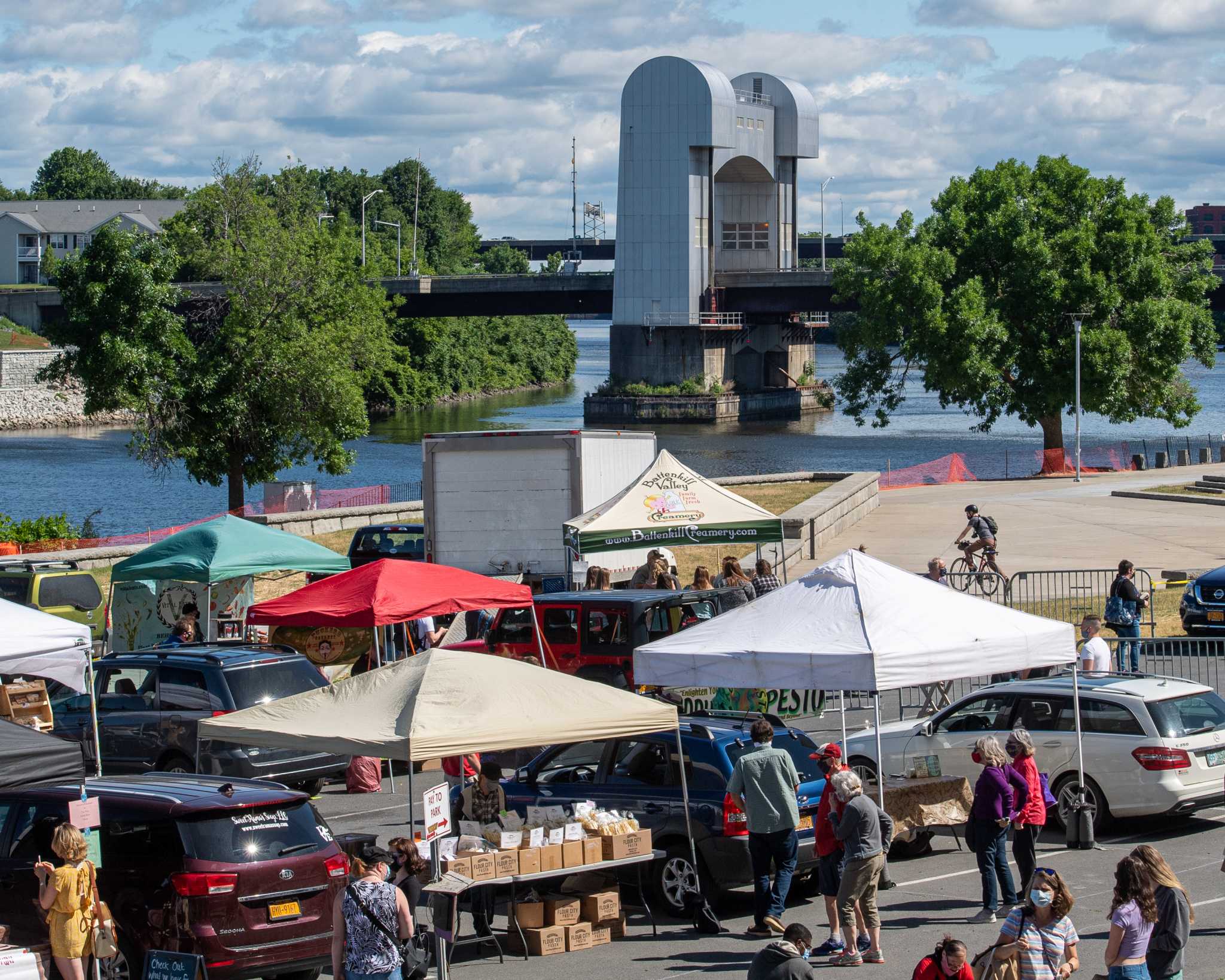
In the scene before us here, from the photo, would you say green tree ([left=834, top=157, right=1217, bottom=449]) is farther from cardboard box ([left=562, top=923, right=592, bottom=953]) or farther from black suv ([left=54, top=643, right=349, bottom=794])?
cardboard box ([left=562, top=923, right=592, bottom=953])

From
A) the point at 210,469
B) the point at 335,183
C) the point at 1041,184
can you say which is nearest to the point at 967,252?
the point at 1041,184

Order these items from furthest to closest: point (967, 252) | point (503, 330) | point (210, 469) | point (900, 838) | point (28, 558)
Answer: point (503, 330), point (967, 252), point (210, 469), point (28, 558), point (900, 838)

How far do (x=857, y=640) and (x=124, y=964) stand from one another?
6324 mm

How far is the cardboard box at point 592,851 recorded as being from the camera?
1191 centimetres

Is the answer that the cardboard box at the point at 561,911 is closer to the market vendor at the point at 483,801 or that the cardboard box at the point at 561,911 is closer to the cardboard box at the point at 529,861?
the cardboard box at the point at 529,861

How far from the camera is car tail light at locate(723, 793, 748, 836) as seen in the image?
1239 cm

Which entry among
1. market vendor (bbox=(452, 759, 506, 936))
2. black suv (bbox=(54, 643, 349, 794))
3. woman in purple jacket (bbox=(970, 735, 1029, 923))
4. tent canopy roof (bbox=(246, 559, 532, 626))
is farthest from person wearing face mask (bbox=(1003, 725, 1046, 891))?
tent canopy roof (bbox=(246, 559, 532, 626))

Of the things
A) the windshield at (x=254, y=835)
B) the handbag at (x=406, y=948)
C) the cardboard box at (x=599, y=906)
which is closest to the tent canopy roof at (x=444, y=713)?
the windshield at (x=254, y=835)

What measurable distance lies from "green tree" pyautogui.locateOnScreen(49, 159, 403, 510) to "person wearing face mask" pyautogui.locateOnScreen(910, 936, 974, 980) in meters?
34.9

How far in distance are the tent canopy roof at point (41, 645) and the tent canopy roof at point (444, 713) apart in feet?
8.87

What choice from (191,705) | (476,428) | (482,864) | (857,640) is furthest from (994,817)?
(476,428)

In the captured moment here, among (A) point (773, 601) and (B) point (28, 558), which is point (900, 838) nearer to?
(A) point (773, 601)

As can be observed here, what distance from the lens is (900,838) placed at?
14.1 meters

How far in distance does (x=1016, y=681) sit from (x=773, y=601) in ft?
9.77
